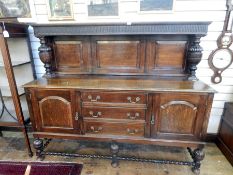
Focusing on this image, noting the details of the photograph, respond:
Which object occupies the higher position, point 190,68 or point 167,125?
point 190,68

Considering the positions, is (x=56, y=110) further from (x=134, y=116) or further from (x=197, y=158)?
(x=197, y=158)

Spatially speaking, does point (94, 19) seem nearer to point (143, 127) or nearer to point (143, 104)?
point (143, 104)

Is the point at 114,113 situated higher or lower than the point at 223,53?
lower

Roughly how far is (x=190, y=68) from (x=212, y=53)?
0.37m

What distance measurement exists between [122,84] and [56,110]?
72cm

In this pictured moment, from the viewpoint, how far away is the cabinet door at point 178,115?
5.13ft

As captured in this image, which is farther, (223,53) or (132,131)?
(223,53)

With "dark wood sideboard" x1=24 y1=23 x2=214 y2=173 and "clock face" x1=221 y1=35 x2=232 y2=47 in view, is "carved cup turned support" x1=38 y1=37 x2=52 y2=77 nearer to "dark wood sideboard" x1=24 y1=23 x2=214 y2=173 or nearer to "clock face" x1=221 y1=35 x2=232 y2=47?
"dark wood sideboard" x1=24 y1=23 x2=214 y2=173

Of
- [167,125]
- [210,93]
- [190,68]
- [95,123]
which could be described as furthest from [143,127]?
[190,68]

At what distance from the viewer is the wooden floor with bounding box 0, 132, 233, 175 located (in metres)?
1.86

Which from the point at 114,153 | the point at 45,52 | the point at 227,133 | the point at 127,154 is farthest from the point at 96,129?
the point at 227,133

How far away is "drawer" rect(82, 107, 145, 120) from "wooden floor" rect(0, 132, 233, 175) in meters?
0.61

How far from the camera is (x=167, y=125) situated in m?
1.67

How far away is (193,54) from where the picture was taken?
1.74 m
